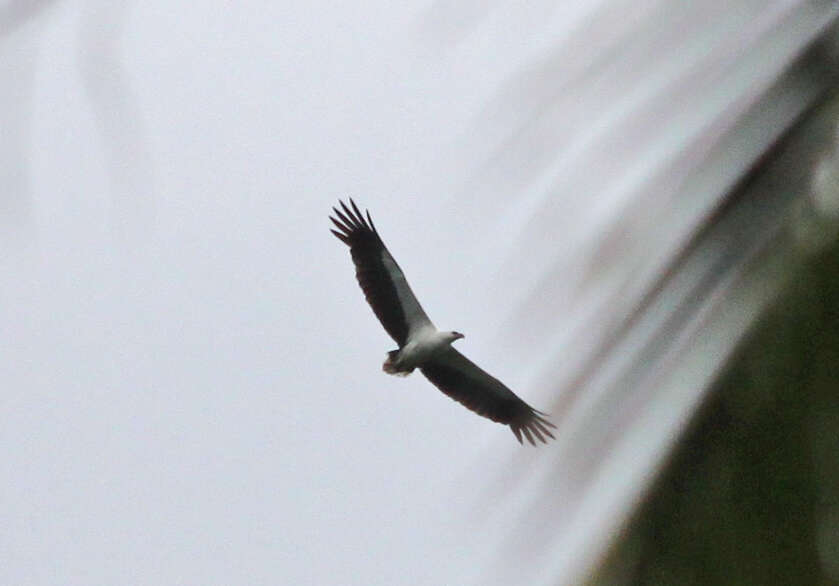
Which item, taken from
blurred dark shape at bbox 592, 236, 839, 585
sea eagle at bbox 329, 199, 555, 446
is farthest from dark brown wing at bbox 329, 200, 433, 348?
blurred dark shape at bbox 592, 236, 839, 585

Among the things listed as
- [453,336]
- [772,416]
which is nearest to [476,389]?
[453,336]

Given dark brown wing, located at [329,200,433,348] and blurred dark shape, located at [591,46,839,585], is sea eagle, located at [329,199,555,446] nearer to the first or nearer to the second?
dark brown wing, located at [329,200,433,348]

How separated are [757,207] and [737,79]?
0.35 ft

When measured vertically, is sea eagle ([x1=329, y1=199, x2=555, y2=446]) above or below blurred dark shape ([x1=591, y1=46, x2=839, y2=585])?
above

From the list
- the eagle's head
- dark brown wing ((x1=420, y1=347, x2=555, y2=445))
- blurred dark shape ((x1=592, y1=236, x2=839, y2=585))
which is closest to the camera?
blurred dark shape ((x1=592, y1=236, x2=839, y2=585))

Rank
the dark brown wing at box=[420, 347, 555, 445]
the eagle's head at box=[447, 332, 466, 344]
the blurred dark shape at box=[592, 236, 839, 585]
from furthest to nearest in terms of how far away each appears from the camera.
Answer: the dark brown wing at box=[420, 347, 555, 445], the eagle's head at box=[447, 332, 466, 344], the blurred dark shape at box=[592, 236, 839, 585]

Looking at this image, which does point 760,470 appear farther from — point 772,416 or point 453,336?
point 453,336

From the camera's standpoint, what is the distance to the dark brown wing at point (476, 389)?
10951mm

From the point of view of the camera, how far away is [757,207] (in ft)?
2.98

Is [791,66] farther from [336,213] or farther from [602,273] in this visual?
[336,213]

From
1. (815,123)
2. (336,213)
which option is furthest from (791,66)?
(336,213)

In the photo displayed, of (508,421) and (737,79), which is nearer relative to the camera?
(737,79)

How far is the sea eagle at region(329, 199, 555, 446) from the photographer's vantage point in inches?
412

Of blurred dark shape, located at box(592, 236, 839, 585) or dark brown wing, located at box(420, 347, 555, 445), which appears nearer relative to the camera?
blurred dark shape, located at box(592, 236, 839, 585)
